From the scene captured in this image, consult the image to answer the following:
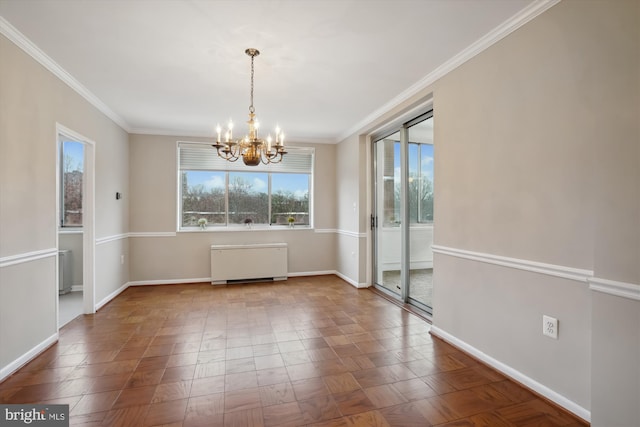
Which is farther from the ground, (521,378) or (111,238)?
(111,238)

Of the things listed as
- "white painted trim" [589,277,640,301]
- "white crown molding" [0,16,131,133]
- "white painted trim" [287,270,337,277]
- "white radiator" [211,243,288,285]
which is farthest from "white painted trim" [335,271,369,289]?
"white crown molding" [0,16,131,133]

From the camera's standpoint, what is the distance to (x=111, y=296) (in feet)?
14.2

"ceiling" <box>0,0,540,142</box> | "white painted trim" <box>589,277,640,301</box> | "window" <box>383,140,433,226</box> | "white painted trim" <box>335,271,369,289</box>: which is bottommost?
"white painted trim" <box>335,271,369,289</box>

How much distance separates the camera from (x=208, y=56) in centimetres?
271

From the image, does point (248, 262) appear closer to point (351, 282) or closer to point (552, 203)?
point (351, 282)

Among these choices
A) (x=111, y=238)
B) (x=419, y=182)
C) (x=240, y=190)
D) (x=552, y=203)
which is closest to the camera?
(x=552, y=203)

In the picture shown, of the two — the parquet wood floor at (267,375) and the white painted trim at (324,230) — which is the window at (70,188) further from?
the white painted trim at (324,230)

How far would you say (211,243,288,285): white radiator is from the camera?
523 cm

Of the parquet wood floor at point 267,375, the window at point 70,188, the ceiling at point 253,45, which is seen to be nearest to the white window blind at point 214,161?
the ceiling at point 253,45

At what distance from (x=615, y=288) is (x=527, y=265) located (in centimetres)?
58

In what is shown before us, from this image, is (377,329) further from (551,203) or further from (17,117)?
(17,117)

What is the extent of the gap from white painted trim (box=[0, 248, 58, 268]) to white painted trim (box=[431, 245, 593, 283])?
3.60 meters

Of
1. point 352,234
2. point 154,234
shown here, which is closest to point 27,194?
point 154,234

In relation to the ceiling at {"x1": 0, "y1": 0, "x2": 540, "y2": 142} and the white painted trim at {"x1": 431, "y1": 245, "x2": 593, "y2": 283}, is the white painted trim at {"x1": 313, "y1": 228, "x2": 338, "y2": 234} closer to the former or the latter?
the ceiling at {"x1": 0, "y1": 0, "x2": 540, "y2": 142}
